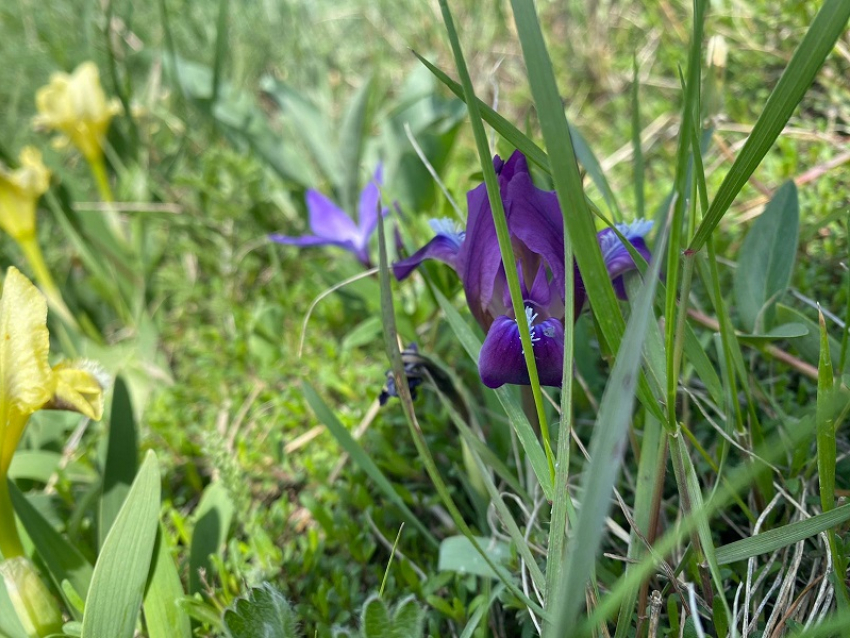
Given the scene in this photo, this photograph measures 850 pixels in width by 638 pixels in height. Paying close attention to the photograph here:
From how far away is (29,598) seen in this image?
0.91m

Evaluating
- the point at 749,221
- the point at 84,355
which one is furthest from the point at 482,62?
the point at 84,355

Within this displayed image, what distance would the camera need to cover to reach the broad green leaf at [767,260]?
111cm

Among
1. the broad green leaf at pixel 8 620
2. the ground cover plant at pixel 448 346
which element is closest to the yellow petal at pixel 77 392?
the ground cover plant at pixel 448 346

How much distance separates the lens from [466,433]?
87 cm

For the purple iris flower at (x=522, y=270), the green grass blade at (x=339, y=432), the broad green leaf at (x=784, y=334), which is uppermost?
the purple iris flower at (x=522, y=270)

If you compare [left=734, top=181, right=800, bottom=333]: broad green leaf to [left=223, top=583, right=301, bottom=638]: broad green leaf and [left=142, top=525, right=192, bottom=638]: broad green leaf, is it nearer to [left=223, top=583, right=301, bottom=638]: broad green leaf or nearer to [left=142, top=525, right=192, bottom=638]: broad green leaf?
[left=223, top=583, right=301, bottom=638]: broad green leaf

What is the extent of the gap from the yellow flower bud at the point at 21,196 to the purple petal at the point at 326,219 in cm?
86

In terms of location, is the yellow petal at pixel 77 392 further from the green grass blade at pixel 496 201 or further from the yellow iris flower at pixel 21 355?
the green grass blade at pixel 496 201

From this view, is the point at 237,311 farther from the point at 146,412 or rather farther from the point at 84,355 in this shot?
the point at 84,355

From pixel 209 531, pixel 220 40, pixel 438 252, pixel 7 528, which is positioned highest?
pixel 220 40

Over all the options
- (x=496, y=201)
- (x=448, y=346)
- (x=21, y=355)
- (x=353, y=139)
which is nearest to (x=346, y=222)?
(x=448, y=346)

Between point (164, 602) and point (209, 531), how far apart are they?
19cm

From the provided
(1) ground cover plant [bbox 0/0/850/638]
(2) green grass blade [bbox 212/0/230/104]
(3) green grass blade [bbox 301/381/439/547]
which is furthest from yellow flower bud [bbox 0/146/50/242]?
(3) green grass blade [bbox 301/381/439/547]

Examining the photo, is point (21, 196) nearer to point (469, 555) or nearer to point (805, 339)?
point (469, 555)
